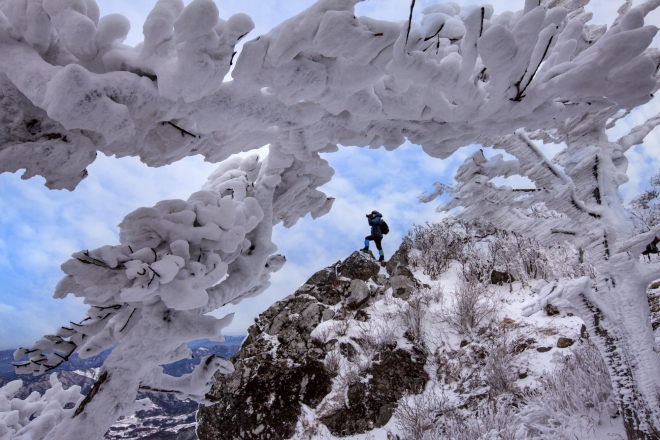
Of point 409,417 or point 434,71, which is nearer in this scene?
point 434,71

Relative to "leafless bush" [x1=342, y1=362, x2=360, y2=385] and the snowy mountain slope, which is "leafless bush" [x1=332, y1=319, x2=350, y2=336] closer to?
the snowy mountain slope

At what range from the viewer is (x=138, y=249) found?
164cm

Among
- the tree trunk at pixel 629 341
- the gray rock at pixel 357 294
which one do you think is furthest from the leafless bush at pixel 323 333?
the tree trunk at pixel 629 341

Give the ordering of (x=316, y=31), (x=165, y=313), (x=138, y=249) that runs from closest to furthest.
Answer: (x=316, y=31), (x=138, y=249), (x=165, y=313)

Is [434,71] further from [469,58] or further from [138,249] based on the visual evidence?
[138,249]

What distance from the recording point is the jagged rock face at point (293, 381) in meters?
4.58

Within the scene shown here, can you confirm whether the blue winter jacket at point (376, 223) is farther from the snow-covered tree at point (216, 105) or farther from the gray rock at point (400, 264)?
the snow-covered tree at point (216, 105)

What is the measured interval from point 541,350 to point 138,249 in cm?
492

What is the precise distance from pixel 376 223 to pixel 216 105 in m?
7.26

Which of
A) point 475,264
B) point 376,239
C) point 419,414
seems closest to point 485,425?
point 419,414

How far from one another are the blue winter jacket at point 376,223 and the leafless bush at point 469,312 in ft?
9.88

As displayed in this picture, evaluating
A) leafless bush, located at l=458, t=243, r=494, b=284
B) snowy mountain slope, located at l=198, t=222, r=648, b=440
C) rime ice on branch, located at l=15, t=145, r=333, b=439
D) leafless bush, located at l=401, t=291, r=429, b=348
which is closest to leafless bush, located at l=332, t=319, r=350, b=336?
snowy mountain slope, located at l=198, t=222, r=648, b=440

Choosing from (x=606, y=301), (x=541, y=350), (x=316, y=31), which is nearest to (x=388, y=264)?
(x=541, y=350)

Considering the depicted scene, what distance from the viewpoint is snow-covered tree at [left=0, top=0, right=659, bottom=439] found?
1134mm
